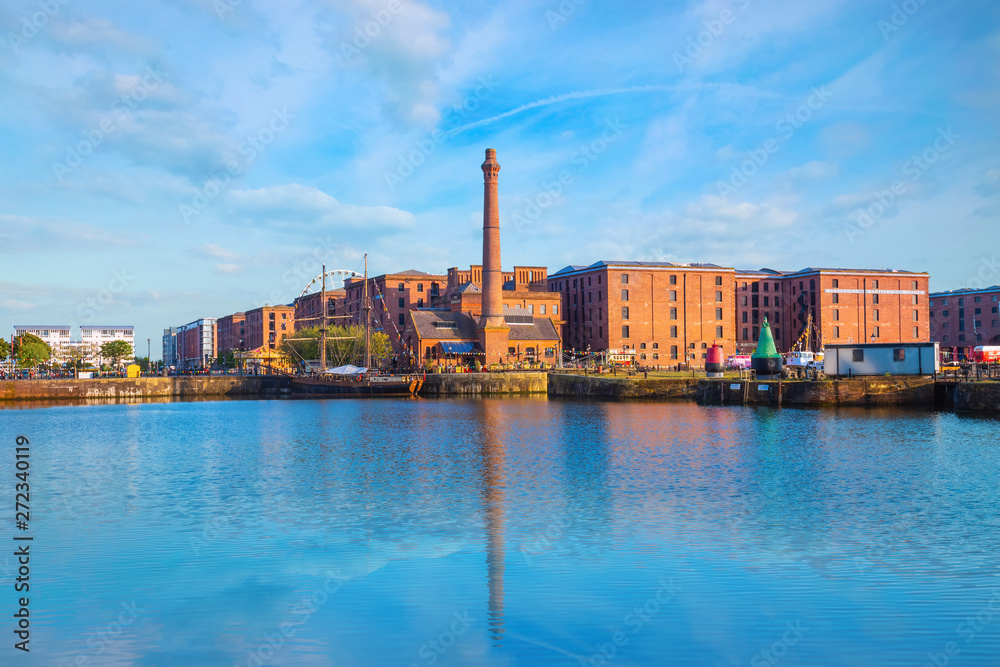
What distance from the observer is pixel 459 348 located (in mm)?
109000

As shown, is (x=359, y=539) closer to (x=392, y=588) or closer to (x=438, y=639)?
(x=392, y=588)

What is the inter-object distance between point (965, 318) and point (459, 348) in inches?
4484

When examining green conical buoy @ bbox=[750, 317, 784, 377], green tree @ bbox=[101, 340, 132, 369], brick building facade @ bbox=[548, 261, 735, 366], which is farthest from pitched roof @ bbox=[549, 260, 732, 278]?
green tree @ bbox=[101, 340, 132, 369]

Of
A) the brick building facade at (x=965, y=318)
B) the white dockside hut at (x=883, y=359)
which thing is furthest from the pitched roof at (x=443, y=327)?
the brick building facade at (x=965, y=318)

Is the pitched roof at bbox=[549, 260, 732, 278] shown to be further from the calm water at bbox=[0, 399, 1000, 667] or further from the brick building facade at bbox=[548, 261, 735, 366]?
the calm water at bbox=[0, 399, 1000, 667]

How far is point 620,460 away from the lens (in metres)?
32.3

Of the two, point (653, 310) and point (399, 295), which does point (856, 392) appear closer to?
point (653, 310)

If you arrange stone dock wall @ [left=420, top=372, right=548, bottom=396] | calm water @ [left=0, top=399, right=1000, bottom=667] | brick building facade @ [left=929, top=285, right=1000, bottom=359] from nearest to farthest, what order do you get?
calm water @ [left=0, top=399, right=1000, bottom=667] < stone dock wall @ [left=420, top=372, right=548, bottom=396] < brick building facade @ [left=929, top=285, right=1000, bottom=359]

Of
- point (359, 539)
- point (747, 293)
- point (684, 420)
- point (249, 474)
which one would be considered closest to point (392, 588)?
point (359, 539)

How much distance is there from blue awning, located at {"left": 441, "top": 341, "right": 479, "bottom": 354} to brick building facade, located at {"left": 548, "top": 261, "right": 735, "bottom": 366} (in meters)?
22.2

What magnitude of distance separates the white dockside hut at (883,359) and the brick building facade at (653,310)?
174 feet

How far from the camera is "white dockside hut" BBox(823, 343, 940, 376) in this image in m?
61.9

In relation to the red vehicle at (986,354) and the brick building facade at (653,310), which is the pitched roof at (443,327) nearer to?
the brick building facade at (653,310)

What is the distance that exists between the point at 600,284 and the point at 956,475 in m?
94.6
